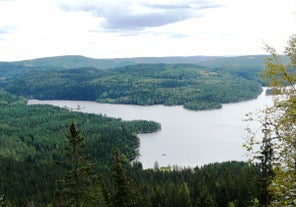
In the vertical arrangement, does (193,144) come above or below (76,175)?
below

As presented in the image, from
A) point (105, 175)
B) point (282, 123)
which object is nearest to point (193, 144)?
point (105, 175)

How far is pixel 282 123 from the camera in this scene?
12.3 meters

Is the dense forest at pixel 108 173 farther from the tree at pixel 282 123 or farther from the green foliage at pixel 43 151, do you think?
the tree at pixel 282 123

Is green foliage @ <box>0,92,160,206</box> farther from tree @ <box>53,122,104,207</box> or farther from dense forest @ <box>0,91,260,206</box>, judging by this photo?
tree @ <box>53,122,104,207</box>

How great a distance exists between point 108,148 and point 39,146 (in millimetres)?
32646

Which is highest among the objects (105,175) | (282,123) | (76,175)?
(282,123)

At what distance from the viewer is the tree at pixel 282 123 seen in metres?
11.9

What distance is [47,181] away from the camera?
97875 mm

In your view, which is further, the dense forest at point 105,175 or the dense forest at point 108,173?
the dense forest at point 108,173

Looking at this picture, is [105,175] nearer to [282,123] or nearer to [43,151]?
[43,151]

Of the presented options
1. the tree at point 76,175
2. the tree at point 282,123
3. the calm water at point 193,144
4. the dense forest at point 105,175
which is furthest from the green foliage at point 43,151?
the tree at point 282,123

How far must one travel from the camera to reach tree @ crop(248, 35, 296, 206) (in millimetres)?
11898

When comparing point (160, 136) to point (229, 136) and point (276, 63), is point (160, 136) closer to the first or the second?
point (229, 136)

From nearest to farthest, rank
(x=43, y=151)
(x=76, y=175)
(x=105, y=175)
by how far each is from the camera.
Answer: (x=76, y=175) → (x=105, y=175) → (x=43, y=151)
